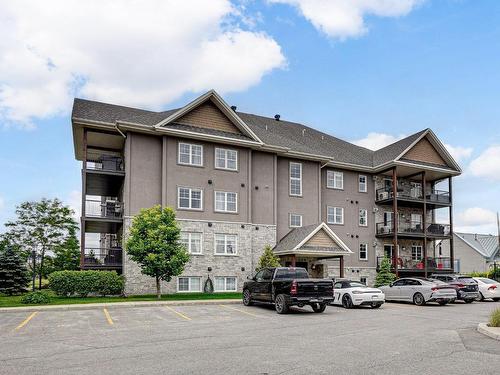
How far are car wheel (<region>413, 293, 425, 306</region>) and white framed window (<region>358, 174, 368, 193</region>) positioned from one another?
A: 15.7 meters

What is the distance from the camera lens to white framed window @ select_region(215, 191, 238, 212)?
3262 cm

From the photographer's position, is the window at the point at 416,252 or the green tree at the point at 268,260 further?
the window at the point at 416,252

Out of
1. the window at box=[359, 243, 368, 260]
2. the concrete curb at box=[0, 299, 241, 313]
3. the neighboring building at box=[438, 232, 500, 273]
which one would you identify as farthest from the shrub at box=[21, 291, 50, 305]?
the neighboring building at box=[438, 232, 500, 273]

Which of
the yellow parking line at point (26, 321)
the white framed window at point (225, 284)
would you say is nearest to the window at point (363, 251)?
the white framed window at point (225, 284)

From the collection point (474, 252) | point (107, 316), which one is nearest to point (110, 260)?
point (107, 316)

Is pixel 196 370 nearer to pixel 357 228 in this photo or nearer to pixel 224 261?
pixel 224 261

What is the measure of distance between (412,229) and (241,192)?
16.2 meters

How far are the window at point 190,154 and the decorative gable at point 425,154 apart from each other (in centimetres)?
1750

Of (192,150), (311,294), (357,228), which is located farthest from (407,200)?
(311,294)

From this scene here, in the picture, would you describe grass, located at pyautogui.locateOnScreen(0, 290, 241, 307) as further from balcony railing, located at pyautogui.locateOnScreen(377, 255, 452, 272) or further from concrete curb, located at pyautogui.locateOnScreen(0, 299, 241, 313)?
balcony railing, located at pyautogui.locateOnScreen(377, 255, 452, 272)

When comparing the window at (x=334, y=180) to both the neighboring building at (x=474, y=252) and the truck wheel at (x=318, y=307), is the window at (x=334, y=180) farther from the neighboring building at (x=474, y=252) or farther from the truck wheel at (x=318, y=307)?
the neighboring building at (x=474, y=252)

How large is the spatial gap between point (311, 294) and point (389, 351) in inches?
350

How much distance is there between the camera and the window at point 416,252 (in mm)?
41875

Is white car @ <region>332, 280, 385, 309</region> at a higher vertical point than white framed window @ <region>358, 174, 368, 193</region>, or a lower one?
lower
